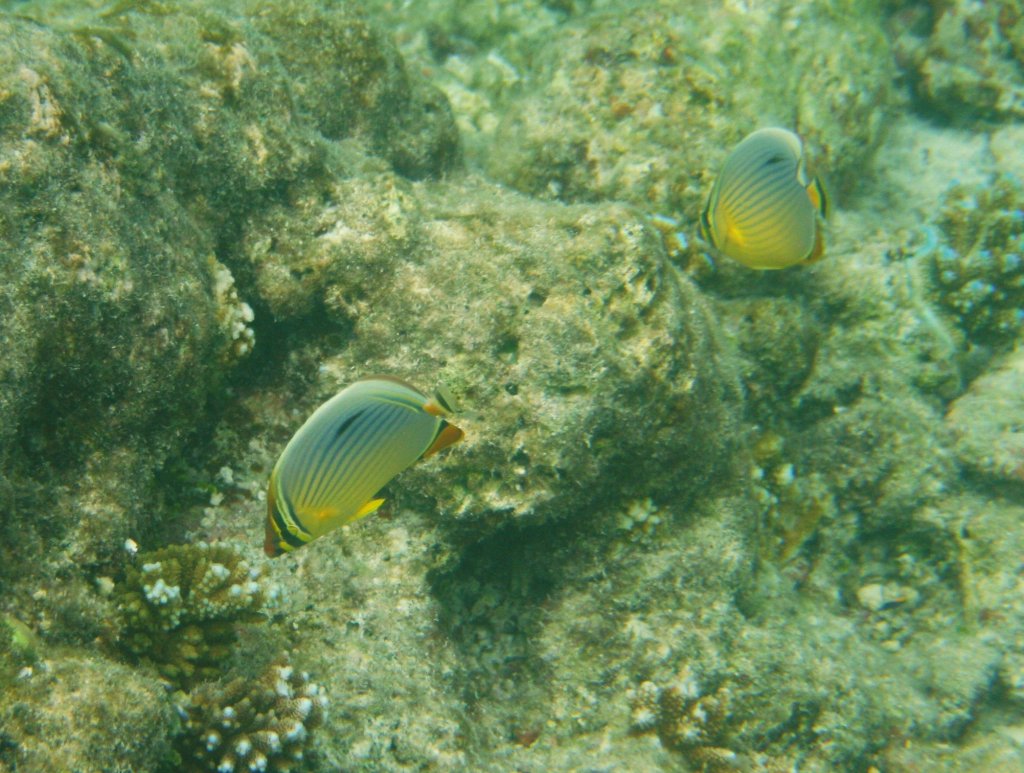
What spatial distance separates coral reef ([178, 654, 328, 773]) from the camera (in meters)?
2.75

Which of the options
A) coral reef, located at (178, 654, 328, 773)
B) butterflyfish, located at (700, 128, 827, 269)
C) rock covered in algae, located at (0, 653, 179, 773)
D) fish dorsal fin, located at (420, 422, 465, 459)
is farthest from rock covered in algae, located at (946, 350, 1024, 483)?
rock covered in algae, located at (0, 653, 179, 773)

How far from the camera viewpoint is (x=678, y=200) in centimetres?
526

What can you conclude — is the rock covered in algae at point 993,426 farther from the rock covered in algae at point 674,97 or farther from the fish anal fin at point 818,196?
the fish anal fin at point 818,196

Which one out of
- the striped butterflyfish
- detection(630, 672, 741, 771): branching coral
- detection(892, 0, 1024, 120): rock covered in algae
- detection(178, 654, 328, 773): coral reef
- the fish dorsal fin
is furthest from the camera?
detection(892, 0, 1024, 120): rock covered in algae

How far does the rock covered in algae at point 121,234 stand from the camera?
254 centimetres

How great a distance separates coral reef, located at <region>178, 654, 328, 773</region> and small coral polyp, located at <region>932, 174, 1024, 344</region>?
6.09 meters

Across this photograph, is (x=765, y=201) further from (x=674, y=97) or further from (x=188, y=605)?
(x=188, y=605)

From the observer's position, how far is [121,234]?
279cm

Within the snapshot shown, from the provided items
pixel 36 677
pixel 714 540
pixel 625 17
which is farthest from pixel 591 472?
pixel 625 17

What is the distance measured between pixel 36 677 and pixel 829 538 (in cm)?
525

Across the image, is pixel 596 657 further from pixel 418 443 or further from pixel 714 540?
pixel 418 443

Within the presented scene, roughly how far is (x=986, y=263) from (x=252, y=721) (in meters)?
6.71

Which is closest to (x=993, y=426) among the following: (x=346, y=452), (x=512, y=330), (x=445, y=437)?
(x=512, y=330)

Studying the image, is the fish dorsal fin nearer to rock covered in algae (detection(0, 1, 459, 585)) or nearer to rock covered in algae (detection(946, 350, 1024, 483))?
rock covered in algae (detection(0, 1, 459, 585))
